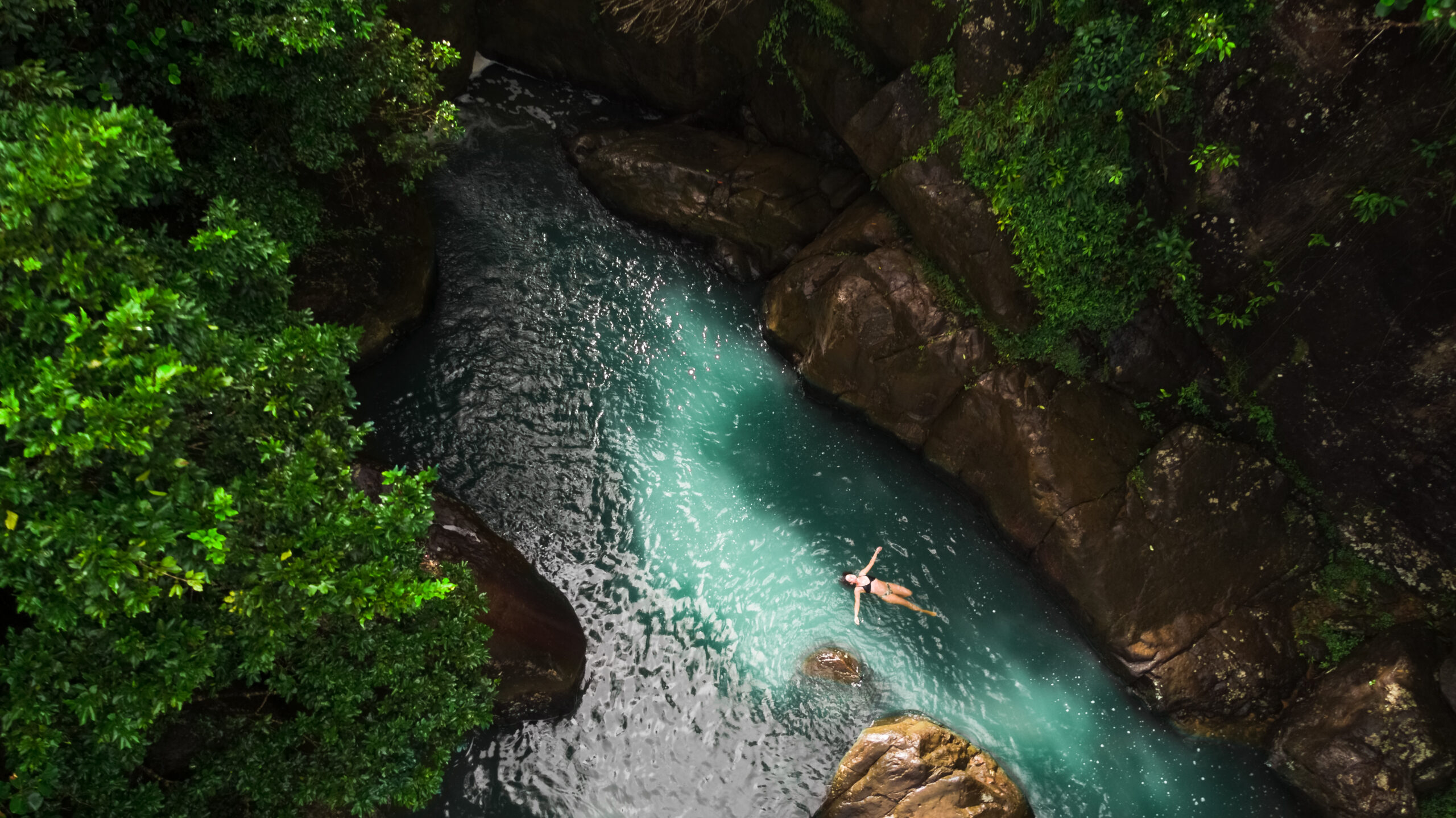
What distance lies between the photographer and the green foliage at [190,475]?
4.70m

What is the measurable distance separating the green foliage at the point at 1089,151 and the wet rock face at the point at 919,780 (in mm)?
5694

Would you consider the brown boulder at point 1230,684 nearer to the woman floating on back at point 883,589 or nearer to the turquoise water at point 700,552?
the turquoise water at point 700,552

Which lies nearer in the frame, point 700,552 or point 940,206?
point 700,552

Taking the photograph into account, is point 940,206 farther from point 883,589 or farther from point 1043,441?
point 883,589

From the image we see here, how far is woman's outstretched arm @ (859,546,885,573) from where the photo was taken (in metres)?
11.2

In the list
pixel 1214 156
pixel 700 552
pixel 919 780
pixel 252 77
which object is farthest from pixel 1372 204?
pixel 252 77

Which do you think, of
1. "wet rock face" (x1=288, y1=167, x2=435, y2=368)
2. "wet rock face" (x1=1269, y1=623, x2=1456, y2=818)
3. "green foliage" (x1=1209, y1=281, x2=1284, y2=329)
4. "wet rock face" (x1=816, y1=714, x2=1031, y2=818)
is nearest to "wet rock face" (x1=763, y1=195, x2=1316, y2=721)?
"wet rock face" (x1=1269, y1=623, x2=1456, y2=818)

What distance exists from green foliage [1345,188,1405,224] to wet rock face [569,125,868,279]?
7292 mm

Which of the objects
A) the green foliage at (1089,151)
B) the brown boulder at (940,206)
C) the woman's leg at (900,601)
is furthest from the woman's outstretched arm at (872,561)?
the brown boulder at (940,206)

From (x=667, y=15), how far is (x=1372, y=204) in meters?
11.3

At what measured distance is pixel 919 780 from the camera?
938cm

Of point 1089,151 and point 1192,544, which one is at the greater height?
point 1089,151

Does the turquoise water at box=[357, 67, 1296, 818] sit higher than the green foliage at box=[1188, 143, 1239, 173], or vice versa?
the green foliage at box=[1188, 143, 1239, 173]

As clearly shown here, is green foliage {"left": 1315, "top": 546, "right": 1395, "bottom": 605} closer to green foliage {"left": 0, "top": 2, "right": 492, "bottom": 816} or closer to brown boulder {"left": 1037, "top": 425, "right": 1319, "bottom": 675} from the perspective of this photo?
brown boulder {"left": 1037, "top": 425, "right": 1319, "bottom": 675}
